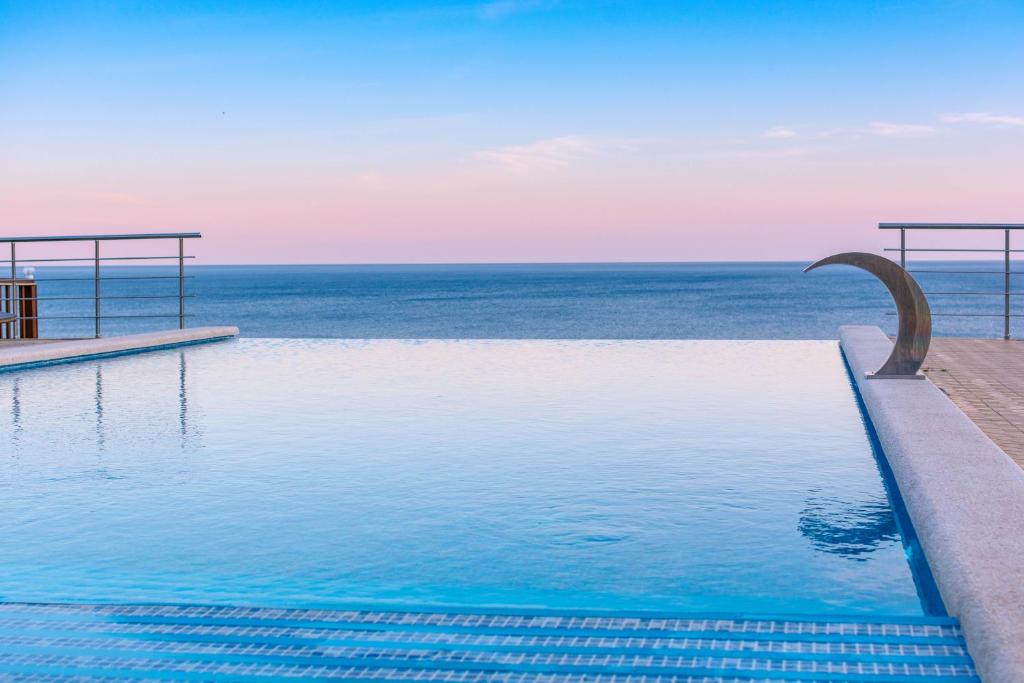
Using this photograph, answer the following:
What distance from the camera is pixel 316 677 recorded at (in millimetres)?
2100

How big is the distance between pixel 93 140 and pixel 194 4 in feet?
35.7

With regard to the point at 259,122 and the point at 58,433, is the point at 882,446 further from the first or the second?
the point at 259,122

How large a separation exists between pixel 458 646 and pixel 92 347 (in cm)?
764

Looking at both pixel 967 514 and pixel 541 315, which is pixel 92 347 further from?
pixel 541 315

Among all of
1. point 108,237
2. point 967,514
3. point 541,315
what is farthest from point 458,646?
point 541,315

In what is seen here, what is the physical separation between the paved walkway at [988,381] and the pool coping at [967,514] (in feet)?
0.61

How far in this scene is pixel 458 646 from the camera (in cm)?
225

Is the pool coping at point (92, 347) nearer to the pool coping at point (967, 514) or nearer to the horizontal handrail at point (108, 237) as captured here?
the horizontal handrail at point (108, 237)

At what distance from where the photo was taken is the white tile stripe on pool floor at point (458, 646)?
82.9 inches

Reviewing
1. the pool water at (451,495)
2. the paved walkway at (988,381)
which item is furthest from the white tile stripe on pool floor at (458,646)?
the paved walkway at (988,381)

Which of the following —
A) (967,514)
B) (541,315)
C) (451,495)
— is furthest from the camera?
(541,315)

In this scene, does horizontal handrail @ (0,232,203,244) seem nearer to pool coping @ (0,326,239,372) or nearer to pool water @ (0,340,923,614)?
pool coping @ (0,326,239,372)

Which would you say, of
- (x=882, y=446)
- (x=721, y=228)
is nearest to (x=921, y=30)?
(x=721, y=228)

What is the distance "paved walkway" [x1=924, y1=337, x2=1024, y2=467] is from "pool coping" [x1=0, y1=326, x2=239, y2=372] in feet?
22.3
